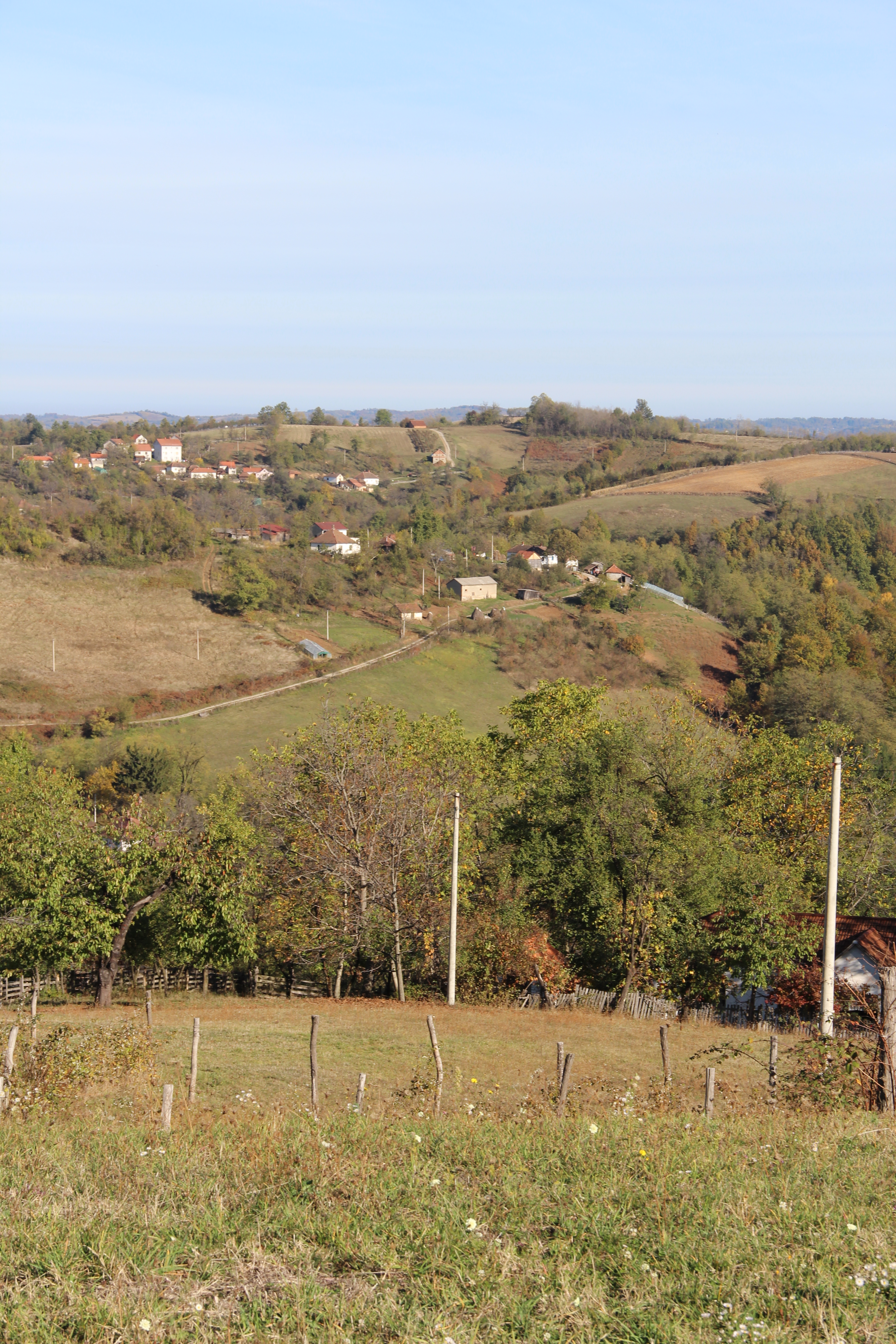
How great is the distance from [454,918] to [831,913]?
11328mm

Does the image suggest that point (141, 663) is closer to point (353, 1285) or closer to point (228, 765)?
point (228, 765)

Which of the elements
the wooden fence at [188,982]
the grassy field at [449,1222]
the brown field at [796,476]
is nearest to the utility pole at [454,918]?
the wooden fence at [188,982]

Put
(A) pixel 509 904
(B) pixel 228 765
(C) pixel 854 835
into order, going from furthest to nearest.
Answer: (B) pixel 228 765 → (C) pixel 854 835 → (A) pixel 509 904

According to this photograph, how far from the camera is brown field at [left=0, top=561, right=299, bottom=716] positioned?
79312mm

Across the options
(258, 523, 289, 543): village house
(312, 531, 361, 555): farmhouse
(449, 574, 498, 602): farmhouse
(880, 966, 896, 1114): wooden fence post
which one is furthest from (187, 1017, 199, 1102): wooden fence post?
(258, 523, 289, 543): village house

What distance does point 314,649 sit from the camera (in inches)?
3494

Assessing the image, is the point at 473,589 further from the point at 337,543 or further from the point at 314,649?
the point at 314,649

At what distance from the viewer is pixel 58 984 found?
3125 centimetres

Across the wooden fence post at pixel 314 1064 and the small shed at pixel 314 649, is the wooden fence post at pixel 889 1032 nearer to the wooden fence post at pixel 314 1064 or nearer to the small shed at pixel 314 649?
the wooden fence post at pixel 314 1064

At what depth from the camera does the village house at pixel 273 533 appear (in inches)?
5344

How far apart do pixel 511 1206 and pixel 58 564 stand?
10458cm

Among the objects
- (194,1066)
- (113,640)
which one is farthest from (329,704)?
(194,1066)

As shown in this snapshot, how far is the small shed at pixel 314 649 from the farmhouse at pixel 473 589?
25.7 metres

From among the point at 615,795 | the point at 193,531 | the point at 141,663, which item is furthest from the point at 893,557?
the point at 615,795
